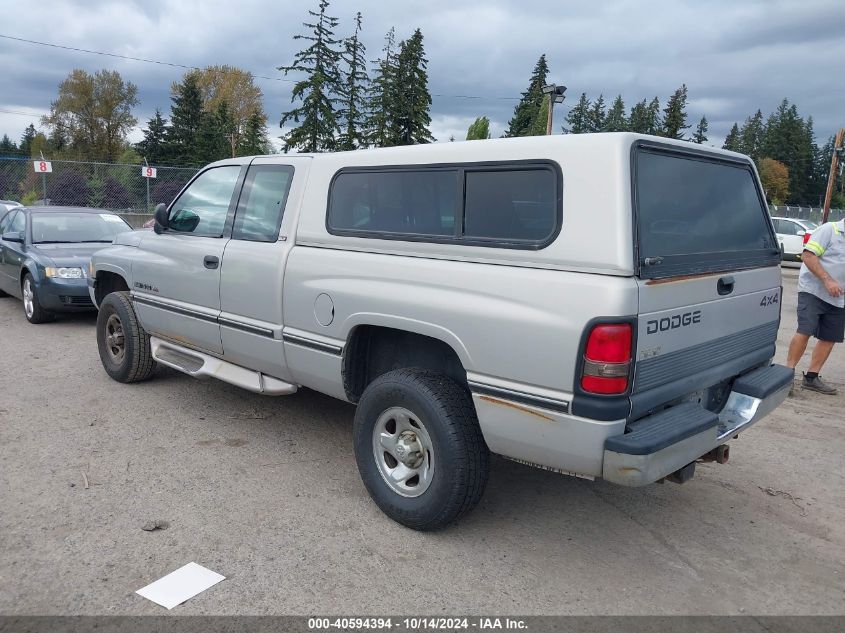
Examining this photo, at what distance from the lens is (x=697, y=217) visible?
3.25 metres

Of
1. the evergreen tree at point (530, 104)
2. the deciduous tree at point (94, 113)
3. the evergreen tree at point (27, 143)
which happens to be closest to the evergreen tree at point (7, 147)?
the evergreen tree at point (27, 143)

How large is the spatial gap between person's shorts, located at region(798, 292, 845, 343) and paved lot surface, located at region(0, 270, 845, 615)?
4.56 ft

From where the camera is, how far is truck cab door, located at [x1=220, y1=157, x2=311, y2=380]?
397 centimetres

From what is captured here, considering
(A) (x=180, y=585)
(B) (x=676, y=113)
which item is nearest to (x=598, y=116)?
(B) (x=676, y=113)

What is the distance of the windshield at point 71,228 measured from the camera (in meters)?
8.52

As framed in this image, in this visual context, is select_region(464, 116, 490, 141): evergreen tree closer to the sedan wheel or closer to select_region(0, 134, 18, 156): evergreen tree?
the sedan wheel

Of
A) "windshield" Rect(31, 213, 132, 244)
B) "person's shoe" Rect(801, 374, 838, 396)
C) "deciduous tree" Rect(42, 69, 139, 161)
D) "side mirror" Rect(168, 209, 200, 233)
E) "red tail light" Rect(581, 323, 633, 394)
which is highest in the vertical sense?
"deciduous tree" Rect(42, 69, 139, 161)

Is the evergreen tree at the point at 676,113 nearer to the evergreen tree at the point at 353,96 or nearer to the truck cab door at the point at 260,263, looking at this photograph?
the evergreen tree at the point at 353,96

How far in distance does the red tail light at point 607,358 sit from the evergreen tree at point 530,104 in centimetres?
4006

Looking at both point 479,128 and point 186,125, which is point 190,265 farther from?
point 186,125

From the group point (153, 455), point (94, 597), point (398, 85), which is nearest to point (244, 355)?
point (153, 455)

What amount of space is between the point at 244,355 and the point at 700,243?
2877 millimetres

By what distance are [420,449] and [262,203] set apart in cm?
201

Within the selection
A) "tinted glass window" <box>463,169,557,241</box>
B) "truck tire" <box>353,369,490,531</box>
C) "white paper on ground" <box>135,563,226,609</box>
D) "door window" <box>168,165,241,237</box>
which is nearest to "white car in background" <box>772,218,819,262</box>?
"door window" <box>168,165,241,237</box>
